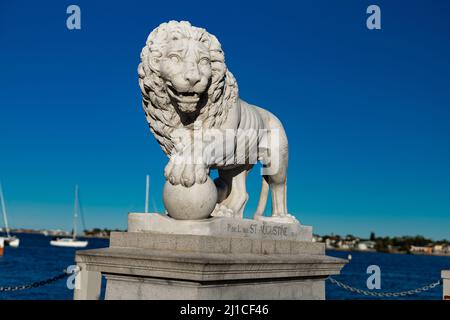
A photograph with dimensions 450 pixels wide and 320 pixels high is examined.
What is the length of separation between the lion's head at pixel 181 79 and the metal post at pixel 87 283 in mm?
1904

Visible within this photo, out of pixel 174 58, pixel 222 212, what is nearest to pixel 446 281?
pixel 222 212

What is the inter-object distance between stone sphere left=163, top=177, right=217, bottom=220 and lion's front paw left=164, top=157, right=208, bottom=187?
4 centimetres

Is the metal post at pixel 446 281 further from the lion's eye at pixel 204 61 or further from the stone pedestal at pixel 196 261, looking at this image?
the lion's eye at pixel 204 61

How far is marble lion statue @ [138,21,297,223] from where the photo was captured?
6371 millimetres

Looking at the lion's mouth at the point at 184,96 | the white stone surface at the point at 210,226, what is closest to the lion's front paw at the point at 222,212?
the white stone surface at the point at 210,226

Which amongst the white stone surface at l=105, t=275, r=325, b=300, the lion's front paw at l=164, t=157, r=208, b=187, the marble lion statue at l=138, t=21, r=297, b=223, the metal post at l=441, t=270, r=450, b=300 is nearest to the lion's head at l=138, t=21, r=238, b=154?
the marble lion statue at l=138, t=21, r=297, b=223

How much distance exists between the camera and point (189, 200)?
6.21 meters

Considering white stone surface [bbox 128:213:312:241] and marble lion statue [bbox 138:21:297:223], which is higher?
marble lion statue [bbox 138:21:297:223]

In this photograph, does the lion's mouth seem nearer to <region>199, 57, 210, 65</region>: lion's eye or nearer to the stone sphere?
<region>199, 57, 210, 65</region>: lion's eye

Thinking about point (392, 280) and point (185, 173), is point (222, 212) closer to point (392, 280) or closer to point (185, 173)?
point (185, 173)

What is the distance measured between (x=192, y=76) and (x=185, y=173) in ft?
3.18

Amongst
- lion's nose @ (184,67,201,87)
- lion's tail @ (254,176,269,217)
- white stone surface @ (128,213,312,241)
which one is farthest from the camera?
lion's tail @ (254,176,269,217)
